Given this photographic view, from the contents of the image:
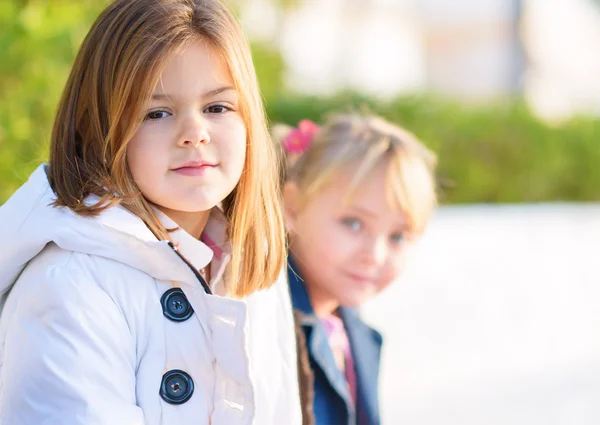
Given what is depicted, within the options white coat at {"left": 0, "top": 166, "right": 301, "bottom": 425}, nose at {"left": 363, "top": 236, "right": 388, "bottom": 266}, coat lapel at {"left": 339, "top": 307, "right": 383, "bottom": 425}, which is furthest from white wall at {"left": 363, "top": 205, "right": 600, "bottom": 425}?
white coat at {"left": 0, "top": 166, "right": 301, "bottom": 425}

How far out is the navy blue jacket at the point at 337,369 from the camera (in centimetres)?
248

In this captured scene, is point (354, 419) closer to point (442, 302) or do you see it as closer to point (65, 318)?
point (65, 318)

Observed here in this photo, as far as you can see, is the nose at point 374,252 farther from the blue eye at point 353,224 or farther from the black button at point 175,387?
the black button at point 175,387

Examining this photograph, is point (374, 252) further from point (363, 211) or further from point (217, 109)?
point (217, 109)

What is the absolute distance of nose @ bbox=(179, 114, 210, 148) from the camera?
5.77 feet

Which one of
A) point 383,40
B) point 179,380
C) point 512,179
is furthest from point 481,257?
point 383,40

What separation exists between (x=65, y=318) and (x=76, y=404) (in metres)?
0.15

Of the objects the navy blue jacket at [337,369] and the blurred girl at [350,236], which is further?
the blurred girl at [350,236]

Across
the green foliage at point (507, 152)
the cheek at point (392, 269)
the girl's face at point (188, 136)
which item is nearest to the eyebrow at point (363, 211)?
A: the cheek at point (392, 269)

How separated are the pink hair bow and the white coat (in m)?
0.98

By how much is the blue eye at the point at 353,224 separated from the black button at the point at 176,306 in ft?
3.00

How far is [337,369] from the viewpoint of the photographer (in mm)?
2537

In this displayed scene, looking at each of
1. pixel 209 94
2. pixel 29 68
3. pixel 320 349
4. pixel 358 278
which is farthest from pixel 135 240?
pixel 29 68

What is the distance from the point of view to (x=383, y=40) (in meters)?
18.4
